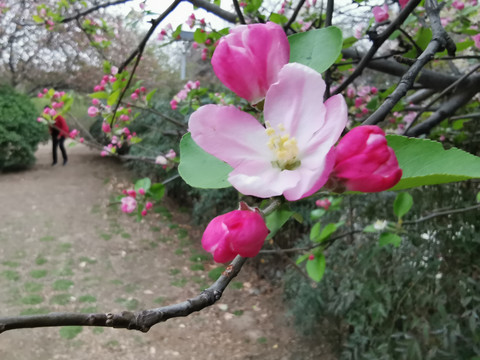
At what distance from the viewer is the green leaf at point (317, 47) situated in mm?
419

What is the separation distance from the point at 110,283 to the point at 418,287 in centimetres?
279

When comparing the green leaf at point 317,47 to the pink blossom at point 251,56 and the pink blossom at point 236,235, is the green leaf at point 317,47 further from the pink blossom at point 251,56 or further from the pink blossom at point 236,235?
the pink blossom at point 236,235

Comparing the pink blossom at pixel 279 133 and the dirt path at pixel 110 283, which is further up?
the pink blossom at pixel 279 133

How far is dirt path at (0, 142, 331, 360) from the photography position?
124 inches

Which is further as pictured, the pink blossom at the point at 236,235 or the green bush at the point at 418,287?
the green bush at the point at 418,287

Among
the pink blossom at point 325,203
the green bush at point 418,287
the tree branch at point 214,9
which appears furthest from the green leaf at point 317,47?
the green bush at point 418,287

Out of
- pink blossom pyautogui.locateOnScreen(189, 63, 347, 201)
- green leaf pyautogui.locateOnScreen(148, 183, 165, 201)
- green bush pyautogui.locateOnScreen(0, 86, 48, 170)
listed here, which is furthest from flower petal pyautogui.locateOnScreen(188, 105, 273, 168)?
green bush pyautogui.locateOnScreen(0, 86, 48, 170)

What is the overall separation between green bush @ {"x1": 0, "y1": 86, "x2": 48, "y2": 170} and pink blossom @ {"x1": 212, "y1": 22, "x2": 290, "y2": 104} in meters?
6.66

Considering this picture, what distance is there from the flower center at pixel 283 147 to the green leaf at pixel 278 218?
0.05 metres

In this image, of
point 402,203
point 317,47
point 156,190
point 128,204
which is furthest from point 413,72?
point 128,204

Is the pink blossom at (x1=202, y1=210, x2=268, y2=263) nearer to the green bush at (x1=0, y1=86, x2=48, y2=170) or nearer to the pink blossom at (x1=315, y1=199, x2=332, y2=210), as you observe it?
the pink blossom at (x1=315, y1=199, x2=332, y2=210)

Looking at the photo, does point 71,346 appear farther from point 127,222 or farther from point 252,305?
point 127,222

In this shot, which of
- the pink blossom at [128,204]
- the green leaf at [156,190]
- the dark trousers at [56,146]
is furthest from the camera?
Result: the dark trousers at [56,146]

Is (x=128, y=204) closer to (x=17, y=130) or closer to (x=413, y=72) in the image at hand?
(x=413, y=72)
